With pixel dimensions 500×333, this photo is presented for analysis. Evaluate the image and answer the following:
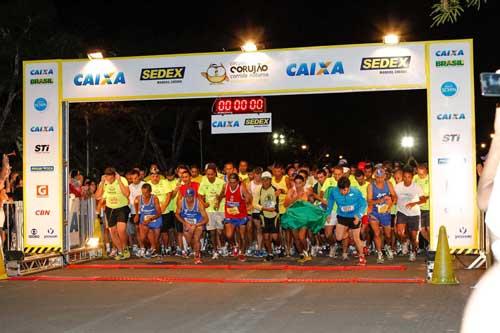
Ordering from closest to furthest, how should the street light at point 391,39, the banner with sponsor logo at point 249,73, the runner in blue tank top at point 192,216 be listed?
the street light at point 391,39 < the banner with sponsor logo at point 249,73 < the runner in blue tank top at point 192,216

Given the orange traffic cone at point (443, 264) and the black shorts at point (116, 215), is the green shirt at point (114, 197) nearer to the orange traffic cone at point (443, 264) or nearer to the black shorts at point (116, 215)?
the black shorts at point (116, 215)

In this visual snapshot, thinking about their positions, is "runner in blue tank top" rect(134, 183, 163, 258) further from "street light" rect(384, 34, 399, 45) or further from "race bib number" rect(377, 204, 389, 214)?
"street light" rect(384, 34, 399, 45)

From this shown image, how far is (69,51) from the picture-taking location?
2959 cm

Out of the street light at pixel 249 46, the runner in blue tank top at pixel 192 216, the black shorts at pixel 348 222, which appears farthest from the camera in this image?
the runner in blue tank top at pixel 192 216

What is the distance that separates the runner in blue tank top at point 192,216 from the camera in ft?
54.4

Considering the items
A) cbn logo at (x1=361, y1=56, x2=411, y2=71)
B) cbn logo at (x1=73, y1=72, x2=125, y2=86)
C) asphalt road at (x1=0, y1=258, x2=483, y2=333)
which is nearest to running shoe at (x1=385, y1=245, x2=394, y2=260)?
asphalt road at (x1=0, y1=258, x2=483, y2=333)

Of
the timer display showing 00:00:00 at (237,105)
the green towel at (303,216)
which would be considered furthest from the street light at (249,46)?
the green towel at (303,216)

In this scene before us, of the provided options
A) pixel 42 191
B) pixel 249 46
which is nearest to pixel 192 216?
pixel 42 191

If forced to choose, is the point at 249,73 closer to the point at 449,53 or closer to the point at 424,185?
the point at 449,53

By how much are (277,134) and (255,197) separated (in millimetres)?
30210

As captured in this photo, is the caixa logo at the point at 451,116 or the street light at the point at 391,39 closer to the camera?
the caixa logo at the point at 451,116

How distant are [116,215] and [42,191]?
203 cm

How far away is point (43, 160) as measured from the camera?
15984mm

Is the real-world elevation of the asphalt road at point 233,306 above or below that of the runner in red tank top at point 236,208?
below
